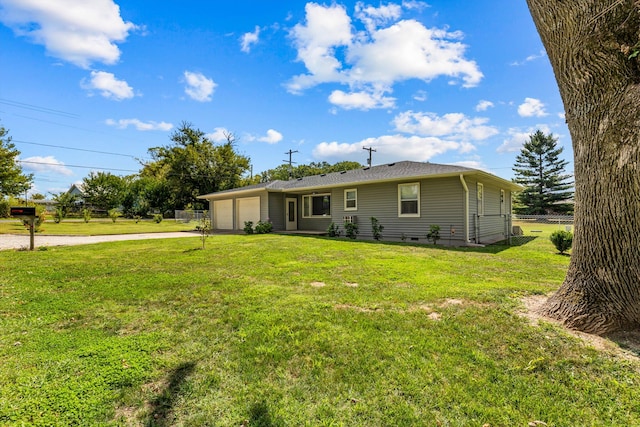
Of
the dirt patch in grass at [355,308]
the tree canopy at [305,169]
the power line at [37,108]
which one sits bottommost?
the dirt patch in grass at [355,308]

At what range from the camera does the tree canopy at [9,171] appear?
78.3 ft

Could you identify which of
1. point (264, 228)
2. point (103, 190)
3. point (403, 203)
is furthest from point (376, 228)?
point (103, 190)

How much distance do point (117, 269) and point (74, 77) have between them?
63.8ft

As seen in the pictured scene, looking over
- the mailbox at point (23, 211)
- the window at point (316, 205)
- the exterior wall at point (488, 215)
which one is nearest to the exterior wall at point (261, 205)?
the window at point (316, 205)

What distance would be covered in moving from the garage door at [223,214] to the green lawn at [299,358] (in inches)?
582

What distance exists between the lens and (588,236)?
2.93 meters

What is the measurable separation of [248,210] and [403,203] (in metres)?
10.1

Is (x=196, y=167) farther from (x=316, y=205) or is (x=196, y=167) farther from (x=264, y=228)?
(x=316, y=205)

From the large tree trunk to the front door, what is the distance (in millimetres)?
14580

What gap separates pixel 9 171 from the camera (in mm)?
24344

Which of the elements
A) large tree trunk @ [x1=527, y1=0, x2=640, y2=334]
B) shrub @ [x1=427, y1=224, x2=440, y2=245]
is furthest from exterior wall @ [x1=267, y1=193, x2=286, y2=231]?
large tree trunk @ [x1=527, y1=0, x2=640, y2=334]

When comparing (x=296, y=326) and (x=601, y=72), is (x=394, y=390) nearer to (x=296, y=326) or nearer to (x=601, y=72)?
(x=296, y=326)

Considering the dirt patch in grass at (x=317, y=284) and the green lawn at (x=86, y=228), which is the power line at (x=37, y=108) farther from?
the dirt patch in grass at (x=317, y=284)

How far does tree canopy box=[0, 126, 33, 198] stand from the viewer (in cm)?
2388
